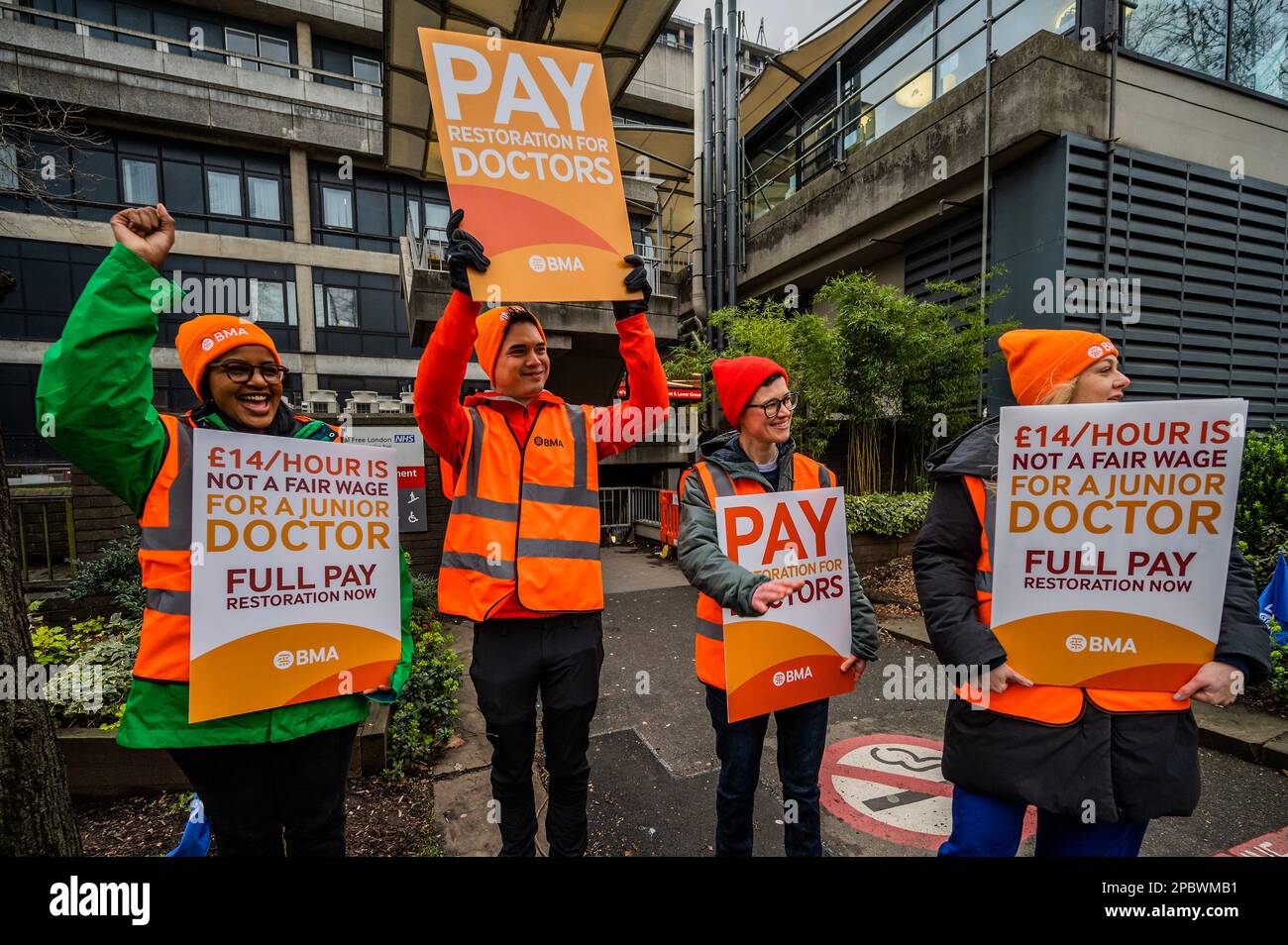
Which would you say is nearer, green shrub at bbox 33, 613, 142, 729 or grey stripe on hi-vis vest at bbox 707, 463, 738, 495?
grey stripe on hi-vis vest at bbox 707, 463, 738, 495

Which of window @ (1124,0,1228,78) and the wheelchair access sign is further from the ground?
window @ (1124,0,1228,78)

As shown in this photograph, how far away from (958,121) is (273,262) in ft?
66.5

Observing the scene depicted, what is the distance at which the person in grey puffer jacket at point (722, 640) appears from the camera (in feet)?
7.26

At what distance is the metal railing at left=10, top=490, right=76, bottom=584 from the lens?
20.1 ft

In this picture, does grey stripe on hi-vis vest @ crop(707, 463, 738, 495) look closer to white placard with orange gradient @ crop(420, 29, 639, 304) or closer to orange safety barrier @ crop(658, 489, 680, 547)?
white placard with orange gradient @ crop(420, 29, 639, 304)

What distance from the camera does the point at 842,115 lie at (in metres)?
12.2

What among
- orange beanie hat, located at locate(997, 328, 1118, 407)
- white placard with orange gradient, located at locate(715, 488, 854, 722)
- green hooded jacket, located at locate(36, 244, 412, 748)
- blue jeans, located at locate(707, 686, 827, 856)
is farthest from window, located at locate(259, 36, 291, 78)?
blue jeans, located at locate(707, 686, 827, 856)

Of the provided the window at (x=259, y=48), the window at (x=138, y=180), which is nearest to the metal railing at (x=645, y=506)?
the window at (x=138, y=180)

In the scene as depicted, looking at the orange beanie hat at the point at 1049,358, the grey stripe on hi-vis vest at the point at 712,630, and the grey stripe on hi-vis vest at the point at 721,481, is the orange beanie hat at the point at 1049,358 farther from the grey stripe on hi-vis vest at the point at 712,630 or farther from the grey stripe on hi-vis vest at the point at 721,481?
the grey stripe on hi-vis vest at the point at 712,630

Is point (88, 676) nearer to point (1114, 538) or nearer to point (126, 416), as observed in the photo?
point (126, 416)

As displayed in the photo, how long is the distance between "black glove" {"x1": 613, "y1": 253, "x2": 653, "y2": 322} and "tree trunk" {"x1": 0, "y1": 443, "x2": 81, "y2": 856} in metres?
2.00

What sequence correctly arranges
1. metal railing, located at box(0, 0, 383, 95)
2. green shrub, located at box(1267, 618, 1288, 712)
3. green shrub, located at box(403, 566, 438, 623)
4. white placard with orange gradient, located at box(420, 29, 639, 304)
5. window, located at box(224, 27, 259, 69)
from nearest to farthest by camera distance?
white placard with orange gradient, located at box(420, 29, 639, 304) < green shrub, located at box(1267, 618, 1288, 712) < green shrub, located at box(403, 566, 438, 623) < metal railing, located at box(0, 0, 383, 95) < window, located at box(224, 27, 259, 69)

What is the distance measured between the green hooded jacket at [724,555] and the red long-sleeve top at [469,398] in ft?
1.17

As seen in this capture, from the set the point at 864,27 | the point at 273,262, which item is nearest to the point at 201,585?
the point at 864,27
